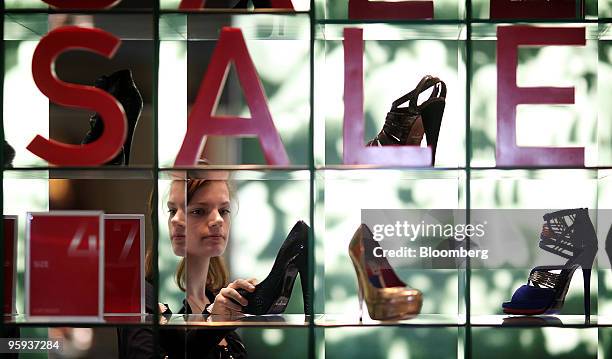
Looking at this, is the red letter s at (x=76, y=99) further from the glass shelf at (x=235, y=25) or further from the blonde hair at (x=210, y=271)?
the blonde hair at (x=210, y=271)

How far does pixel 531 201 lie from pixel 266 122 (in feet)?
3.68

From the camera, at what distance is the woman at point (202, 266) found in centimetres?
316

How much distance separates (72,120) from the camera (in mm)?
3248

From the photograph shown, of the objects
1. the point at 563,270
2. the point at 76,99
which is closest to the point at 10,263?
the point at 76,99

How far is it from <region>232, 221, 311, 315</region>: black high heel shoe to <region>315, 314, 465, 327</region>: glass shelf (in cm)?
14

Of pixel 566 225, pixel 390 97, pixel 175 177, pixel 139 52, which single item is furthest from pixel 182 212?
pixel 566 225

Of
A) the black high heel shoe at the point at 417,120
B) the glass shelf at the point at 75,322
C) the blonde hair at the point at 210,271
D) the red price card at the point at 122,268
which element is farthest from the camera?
the blonde hair at the point at 210,271

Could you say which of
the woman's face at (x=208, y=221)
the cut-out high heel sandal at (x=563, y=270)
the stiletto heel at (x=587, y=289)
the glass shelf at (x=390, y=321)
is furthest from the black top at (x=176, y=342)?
the stiletto heel at (x=587, y=289)

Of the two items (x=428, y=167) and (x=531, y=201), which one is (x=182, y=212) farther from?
(x=531, y=201)

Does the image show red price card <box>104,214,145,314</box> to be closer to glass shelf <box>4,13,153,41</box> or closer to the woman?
the woman

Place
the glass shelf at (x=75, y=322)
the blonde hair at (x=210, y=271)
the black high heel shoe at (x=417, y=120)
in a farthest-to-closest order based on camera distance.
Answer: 1. the blonde hair at (x=210, y=271)
2. the black high heel shoe at (x=417, y=120)
3. the glass shelf at (x=75, y=322)

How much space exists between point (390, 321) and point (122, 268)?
3.21 ft

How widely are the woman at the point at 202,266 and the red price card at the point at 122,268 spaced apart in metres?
0.10

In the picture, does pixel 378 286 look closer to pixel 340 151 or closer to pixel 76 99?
pixel 340 151
